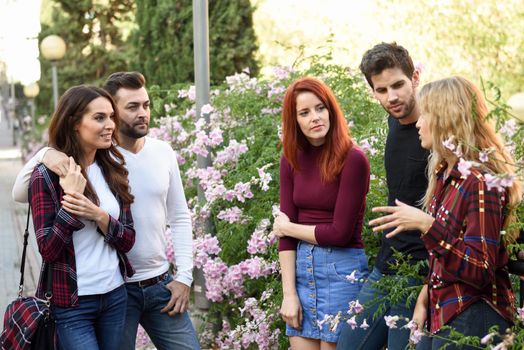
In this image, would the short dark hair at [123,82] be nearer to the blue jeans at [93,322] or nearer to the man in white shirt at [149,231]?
the man in white shirt at [149,231]

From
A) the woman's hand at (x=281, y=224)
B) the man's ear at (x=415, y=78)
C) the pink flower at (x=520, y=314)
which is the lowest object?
the pink flower at (x=520, y=314)

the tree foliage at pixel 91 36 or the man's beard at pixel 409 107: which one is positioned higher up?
the tree foliage at pixel 91 36

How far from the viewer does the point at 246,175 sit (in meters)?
5.41

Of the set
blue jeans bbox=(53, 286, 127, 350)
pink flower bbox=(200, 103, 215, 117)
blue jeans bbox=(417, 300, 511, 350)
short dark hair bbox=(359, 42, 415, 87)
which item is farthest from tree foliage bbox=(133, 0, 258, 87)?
blue jeans bbox=(417, 300, 511, 350)

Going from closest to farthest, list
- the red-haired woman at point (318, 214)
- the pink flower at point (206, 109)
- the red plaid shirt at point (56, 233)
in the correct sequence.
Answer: the red plaid shirt at point (56, 233), the red-haired woman at point (318, 214), the pink flower at point (206, 109)

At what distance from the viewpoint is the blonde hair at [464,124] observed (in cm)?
266

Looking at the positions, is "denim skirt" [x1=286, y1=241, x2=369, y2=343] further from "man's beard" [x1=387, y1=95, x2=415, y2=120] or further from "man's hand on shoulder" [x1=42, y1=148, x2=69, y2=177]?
"man's hand on shoulder" [x1=42, y1=148, x2=69, y2=177]

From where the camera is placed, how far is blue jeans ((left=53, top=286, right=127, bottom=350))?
11.3 ft

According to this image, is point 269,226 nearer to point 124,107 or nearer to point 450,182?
point 124,107

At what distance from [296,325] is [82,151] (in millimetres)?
1158

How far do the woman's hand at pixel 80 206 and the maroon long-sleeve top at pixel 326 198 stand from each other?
2.62ft

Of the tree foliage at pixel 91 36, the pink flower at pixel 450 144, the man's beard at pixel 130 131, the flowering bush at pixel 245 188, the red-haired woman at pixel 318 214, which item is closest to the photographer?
the pink flower at pixel 450 144

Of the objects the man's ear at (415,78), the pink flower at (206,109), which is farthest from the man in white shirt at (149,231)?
the pink flower at (206,109)

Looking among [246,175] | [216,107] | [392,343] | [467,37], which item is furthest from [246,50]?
[392,343]
